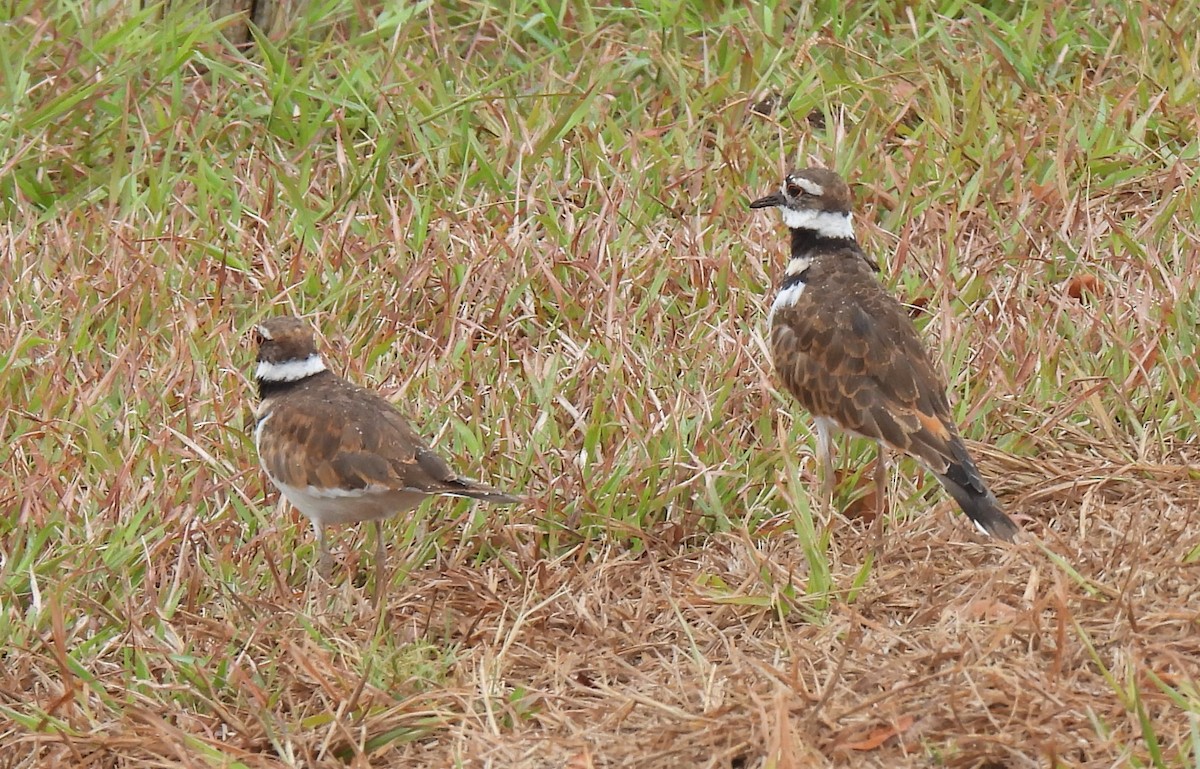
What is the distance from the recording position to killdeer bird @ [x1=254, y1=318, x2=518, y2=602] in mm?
5156

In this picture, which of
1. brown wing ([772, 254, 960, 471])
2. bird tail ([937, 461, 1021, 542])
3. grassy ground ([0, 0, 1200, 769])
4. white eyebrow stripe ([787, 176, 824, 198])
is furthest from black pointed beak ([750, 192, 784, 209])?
bird tail ([937, 461, 1021, 542])

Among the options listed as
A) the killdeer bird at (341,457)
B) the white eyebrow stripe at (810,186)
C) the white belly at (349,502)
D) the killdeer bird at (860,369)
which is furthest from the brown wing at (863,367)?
the white belly at (349,502)

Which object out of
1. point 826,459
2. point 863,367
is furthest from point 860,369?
point 826,459

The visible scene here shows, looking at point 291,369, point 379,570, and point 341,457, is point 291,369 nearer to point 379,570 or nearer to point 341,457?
point 341,457

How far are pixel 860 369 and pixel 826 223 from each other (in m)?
0.76

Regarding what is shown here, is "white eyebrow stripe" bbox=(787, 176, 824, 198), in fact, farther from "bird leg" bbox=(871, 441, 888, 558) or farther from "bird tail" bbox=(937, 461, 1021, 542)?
"bird tail" bbox=(937, 461, 1021, 542)

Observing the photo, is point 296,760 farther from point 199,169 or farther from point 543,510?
point 199,169

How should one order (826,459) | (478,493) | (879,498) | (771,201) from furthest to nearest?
(771,201) → (826,459) → (879,498) → (478,493)

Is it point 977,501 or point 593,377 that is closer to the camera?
point 977,501

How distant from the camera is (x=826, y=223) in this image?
6285 millimetres

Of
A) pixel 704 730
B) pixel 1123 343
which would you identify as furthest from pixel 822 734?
pixel 1123 343

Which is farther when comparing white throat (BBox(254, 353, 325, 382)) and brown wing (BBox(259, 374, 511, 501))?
white throat (BBox(254, 353, 325, 382))

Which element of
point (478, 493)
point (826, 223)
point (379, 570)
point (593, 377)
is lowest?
point (593, 377)

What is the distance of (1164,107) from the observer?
8.01 metres
